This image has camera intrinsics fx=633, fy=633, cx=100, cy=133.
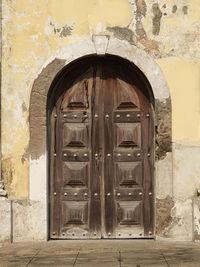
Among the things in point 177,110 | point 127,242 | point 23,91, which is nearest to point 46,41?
point 23,91

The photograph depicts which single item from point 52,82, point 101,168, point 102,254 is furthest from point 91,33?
point 102,254

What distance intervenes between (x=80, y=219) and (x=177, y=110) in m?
2.00

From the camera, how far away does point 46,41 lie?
861cm

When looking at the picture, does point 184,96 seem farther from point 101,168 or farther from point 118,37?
point 101,168

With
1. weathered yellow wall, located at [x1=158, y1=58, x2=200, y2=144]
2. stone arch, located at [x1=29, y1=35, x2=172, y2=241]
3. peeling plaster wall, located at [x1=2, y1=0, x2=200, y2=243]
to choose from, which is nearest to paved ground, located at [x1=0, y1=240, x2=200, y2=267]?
stone arch, located at [x1=29, y1=35, x2=172, y2=241]

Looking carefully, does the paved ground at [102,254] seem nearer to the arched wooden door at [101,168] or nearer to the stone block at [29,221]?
the stone block at [29,221]

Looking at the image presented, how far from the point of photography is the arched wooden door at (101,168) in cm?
873

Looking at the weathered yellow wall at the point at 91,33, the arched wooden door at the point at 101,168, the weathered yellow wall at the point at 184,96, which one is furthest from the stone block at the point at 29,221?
the weathered yellow wall at the point at 184,96

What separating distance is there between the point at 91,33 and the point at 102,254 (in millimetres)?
3008

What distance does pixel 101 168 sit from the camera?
877 centimetres

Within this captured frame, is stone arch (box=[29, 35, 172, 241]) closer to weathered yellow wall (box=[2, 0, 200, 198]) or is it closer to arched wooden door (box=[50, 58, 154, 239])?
weathered yellow wall (box=[2, 0, 200, 198])

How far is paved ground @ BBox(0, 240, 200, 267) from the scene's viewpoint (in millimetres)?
6945

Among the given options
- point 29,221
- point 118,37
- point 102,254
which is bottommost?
point 102,254

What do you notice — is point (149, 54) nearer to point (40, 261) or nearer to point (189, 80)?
point (189, 80)
